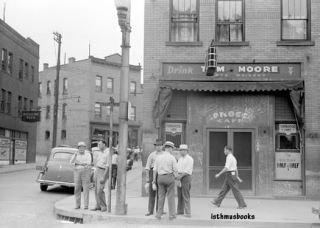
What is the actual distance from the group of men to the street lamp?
0.67 meters

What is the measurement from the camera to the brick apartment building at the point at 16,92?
3672 centimetres

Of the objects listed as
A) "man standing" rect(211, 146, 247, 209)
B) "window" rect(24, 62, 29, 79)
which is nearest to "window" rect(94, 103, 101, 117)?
"window" rect(24, 62, 29, 79)

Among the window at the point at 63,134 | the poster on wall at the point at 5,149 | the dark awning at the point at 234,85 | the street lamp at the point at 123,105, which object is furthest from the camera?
the window at the point at 63,134

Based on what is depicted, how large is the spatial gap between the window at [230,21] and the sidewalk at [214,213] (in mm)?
5500

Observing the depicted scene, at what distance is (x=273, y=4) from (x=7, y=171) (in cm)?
2043

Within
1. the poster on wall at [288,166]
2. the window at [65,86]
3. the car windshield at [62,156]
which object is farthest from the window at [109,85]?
the poster on wall at [288,166]

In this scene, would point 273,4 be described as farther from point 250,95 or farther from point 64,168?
point 64,168

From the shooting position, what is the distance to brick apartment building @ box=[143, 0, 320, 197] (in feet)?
52.4

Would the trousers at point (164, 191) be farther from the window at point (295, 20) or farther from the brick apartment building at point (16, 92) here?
the brick apartment building at point (16, 92)

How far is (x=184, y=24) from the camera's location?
16.8m

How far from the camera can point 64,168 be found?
1822cm

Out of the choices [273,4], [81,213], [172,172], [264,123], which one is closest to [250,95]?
[264,123]

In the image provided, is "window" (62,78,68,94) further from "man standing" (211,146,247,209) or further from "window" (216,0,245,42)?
"man standing" (211,146,247,209)

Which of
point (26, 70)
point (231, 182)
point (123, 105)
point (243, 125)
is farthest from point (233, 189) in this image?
point (26, 70)
